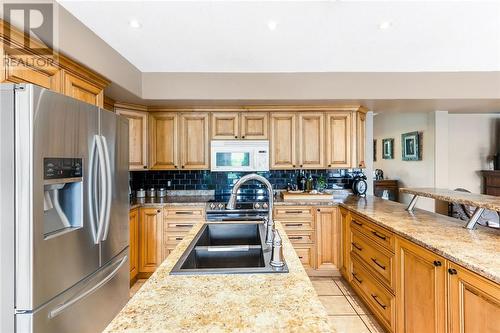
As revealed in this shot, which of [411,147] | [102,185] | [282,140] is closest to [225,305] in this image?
[102,185]

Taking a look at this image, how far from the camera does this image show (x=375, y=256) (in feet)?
7.92

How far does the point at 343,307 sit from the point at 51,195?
2631 millimetres

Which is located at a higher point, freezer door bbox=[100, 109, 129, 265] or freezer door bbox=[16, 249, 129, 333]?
freezer door bbox=[100, 109, 129, 265]

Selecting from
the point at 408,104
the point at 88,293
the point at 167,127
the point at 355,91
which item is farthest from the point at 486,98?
the point at 88,293

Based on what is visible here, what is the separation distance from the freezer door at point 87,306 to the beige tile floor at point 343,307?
3.95ft

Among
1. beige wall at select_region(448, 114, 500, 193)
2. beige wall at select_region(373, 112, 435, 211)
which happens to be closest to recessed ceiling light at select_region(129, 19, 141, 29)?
beige wall at select_region(373, 112, 435, 211)

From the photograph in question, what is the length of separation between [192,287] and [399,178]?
5.90 metres

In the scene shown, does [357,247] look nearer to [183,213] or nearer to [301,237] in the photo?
[301,237]

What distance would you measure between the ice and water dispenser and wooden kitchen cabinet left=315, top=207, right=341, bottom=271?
261cm

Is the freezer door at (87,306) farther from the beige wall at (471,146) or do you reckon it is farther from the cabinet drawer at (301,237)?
the beige wall at (471,146)

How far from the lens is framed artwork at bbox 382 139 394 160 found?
6.33 metres

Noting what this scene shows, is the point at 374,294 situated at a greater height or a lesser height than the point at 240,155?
lesser

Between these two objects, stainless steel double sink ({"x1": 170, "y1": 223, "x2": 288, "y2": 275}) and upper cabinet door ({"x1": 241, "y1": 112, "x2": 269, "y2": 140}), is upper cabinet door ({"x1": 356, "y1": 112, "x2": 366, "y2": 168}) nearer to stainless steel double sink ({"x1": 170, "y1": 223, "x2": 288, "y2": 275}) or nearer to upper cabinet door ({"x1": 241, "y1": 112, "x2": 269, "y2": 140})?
upper cabinet door ({"x1": 241, "y1": 112, "x2": 269, "y2": 140})

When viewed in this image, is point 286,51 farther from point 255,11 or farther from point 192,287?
point 192,287
